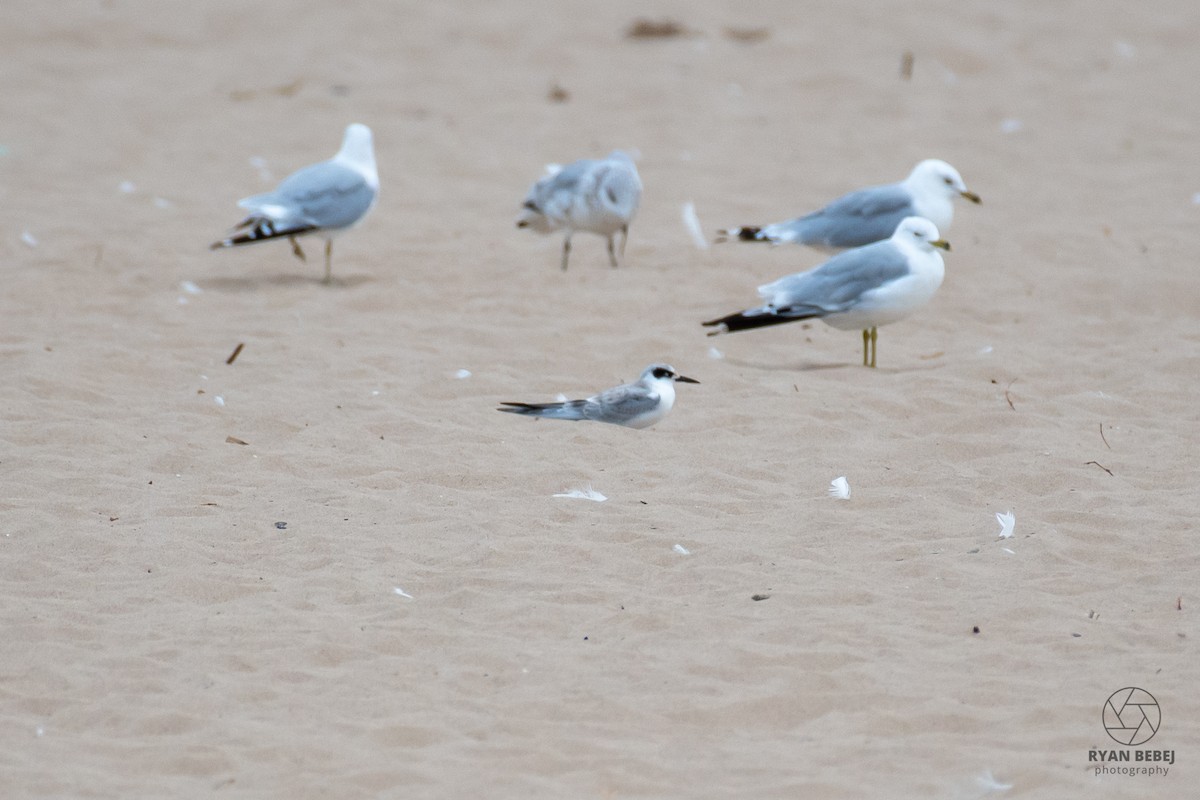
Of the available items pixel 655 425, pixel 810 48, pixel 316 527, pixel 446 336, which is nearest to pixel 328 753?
pixel 316 527

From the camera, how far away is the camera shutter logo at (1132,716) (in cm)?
341

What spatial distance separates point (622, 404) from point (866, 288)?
147cm

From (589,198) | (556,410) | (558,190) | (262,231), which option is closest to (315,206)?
(262,231)

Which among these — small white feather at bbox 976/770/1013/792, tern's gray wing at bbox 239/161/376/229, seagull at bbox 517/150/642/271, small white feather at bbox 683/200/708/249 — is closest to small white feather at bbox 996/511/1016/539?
small white feather at bbox 976/770/1013/792

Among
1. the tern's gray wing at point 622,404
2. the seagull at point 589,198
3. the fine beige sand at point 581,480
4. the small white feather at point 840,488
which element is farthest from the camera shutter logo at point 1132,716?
the seagull at point 589,198

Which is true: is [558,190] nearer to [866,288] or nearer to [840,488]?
[866,288]

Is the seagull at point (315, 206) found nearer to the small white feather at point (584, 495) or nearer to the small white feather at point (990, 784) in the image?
the small white feather at point (584, 495)

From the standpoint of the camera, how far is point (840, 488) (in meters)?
4.96

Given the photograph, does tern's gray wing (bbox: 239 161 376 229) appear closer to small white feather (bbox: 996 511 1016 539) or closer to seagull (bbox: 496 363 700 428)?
seagull (bbox: 496 363 700 428)

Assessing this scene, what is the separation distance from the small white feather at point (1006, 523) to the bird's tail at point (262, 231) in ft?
15.9

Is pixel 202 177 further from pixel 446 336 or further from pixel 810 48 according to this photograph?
pixel 810 48

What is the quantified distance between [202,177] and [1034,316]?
19.4 ft

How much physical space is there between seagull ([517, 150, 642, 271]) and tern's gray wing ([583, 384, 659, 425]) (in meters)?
2.81

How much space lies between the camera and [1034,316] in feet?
24.3
